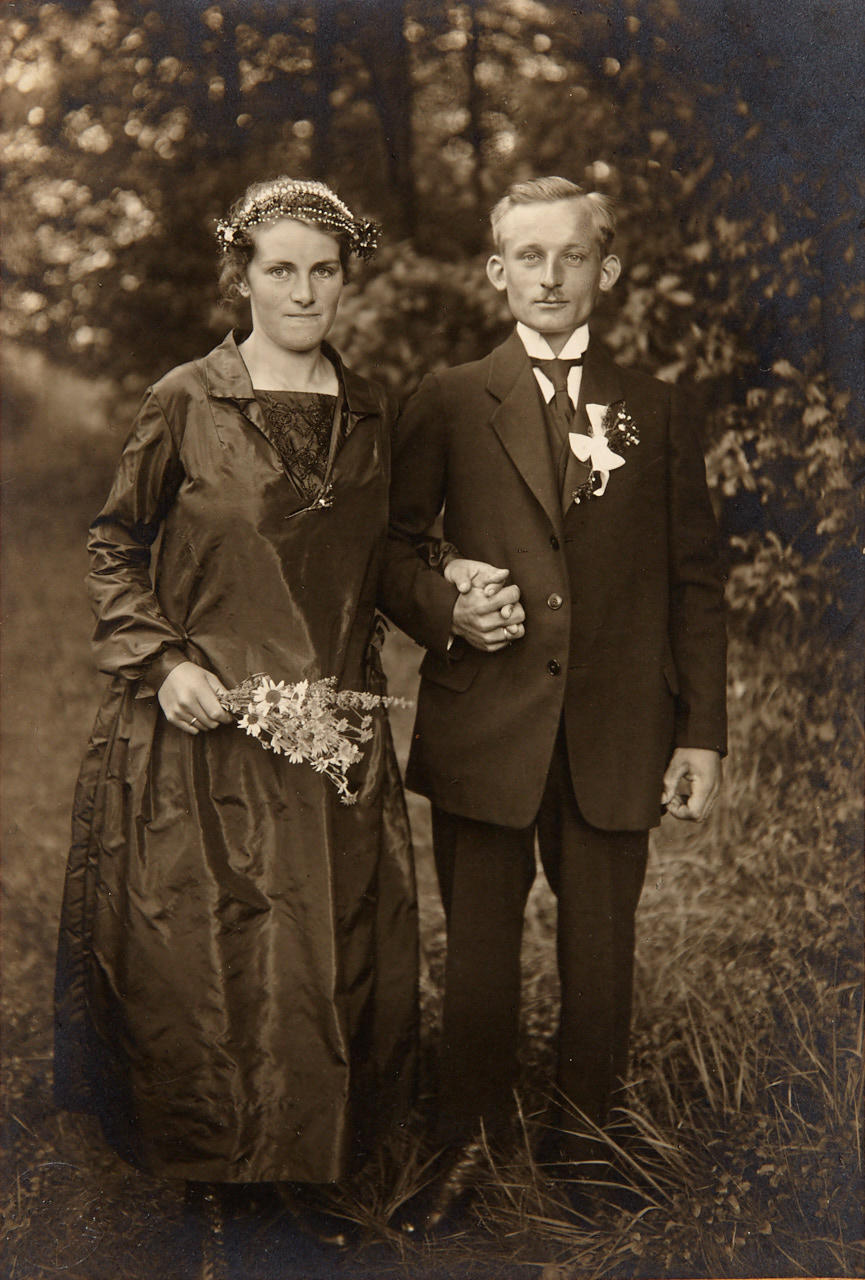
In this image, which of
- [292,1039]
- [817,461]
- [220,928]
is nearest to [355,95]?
[817,461]

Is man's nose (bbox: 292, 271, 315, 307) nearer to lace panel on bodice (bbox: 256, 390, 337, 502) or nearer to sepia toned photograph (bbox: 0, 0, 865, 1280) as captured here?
sepia toned photograph (bbox: 0, 0, 865, 1280)

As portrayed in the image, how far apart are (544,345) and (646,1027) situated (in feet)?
5.60

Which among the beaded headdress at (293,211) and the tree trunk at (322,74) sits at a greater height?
the tree trunk at (322,74)

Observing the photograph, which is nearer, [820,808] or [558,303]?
[558,303]

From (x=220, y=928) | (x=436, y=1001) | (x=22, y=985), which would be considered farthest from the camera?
(x=436, y=1001)

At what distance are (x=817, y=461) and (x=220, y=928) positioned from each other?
1.86 m

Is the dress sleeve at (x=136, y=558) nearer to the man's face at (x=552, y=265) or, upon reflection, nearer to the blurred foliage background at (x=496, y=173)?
the blurred foliage background at (x=496, y=173)

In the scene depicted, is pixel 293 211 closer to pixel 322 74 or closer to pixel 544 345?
pixel 322 74

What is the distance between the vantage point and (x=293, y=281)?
2721mm

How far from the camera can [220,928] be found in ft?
8.99

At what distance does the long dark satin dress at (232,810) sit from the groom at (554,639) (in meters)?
0.24

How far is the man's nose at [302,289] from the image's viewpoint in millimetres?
2711

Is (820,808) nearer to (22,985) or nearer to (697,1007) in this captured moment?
(697,1007)

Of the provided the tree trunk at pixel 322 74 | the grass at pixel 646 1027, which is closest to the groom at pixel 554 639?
the grass at pixel 646 1027
